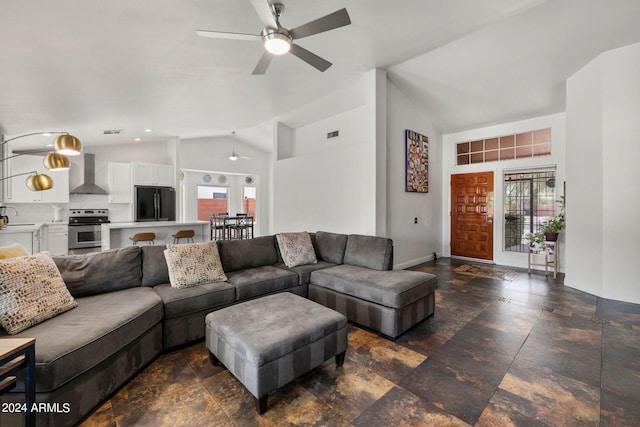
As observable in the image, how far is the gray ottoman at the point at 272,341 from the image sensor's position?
161 centimetres

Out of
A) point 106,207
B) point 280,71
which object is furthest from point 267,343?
point 106,207

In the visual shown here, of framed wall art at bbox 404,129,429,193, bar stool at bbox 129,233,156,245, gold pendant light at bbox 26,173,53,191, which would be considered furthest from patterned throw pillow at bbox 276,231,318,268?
bar stool at bbox 129,233,156,245

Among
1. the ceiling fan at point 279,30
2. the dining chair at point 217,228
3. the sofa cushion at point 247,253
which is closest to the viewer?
the ceiling fan at point 279,30

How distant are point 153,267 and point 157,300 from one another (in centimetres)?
59

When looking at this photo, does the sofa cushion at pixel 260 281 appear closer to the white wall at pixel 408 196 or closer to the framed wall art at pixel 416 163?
the white wall at pixel 408 196

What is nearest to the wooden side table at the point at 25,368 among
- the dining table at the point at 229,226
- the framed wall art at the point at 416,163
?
the framed wall art at the point at 416,163

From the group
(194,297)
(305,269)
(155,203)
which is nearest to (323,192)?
(305,269)

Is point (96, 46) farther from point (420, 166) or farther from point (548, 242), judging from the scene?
point (548, 242)

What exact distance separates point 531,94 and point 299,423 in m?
5.65

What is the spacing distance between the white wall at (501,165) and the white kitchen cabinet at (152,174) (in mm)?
6998

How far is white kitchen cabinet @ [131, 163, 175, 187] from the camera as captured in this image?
21.6 ft

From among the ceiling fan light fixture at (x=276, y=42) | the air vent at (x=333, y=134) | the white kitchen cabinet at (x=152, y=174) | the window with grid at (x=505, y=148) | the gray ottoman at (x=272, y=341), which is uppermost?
the air vent at (x=333, y=134)

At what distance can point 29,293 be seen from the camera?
176cm

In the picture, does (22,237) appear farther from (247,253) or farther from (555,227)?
(555,227)
